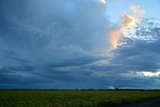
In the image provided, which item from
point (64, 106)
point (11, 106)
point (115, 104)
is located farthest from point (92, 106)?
point (11, 106)

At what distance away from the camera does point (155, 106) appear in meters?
49.8

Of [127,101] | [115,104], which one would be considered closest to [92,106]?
[115,104]

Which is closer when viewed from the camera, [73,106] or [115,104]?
[73,106]

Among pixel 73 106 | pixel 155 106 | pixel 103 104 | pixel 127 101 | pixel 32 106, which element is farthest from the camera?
pixel 127 101

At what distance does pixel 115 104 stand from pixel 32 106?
602 inches

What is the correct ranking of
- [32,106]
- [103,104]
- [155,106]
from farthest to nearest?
[155,106], [103,104], [32,106]

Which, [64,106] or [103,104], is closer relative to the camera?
[64,106]

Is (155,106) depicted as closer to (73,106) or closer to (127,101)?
(127,101)

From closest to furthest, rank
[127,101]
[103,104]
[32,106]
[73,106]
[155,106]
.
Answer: [32,106] → [73,106] → [103,104] → [155,106] → [127,101]

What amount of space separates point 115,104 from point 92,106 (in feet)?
23.6

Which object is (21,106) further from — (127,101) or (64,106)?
(127,101)

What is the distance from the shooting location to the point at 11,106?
3938cm

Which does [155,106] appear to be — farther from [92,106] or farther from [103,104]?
[92,106]

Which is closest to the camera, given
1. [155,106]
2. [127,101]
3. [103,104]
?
[103,104]
